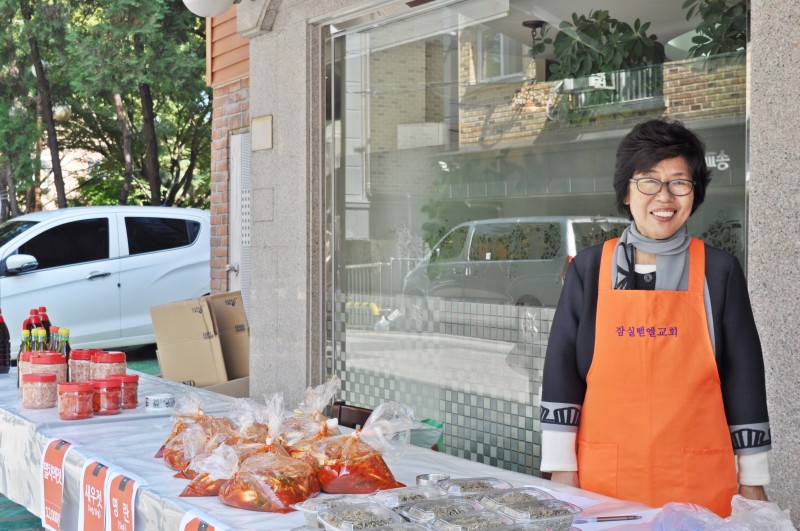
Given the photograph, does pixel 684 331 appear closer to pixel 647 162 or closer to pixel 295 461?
pixel 647 162

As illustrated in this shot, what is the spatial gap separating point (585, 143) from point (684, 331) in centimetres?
231

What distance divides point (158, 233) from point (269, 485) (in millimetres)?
10475

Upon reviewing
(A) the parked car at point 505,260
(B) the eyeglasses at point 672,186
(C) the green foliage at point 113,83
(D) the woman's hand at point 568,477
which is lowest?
(D) the woman's hand at point 568,477

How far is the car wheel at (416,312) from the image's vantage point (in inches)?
221

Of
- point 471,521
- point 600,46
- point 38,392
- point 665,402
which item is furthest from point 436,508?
point 600,46

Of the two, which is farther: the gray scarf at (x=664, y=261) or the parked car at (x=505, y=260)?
the parked car at (x=505, y=260)

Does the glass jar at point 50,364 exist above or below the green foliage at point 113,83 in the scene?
below

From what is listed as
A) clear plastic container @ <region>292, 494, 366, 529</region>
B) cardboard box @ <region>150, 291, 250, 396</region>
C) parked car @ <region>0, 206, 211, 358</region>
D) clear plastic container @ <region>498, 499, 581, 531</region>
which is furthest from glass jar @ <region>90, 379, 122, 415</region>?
parked car @ <region>0, 206, 211, 358</region>

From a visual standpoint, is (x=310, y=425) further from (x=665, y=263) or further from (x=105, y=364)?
(x=105, y=364)

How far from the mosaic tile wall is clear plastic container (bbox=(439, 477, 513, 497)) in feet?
8.33

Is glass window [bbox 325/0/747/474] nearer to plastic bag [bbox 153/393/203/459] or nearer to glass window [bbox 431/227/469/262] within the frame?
glass window [bbox 431/227/469/262]

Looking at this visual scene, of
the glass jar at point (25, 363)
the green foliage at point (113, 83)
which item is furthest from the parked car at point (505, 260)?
the green foliage at point (113, 83)

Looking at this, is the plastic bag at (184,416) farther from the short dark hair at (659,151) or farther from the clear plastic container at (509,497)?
the short dark hair at (659,151)

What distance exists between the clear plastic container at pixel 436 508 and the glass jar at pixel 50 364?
2.78 m
